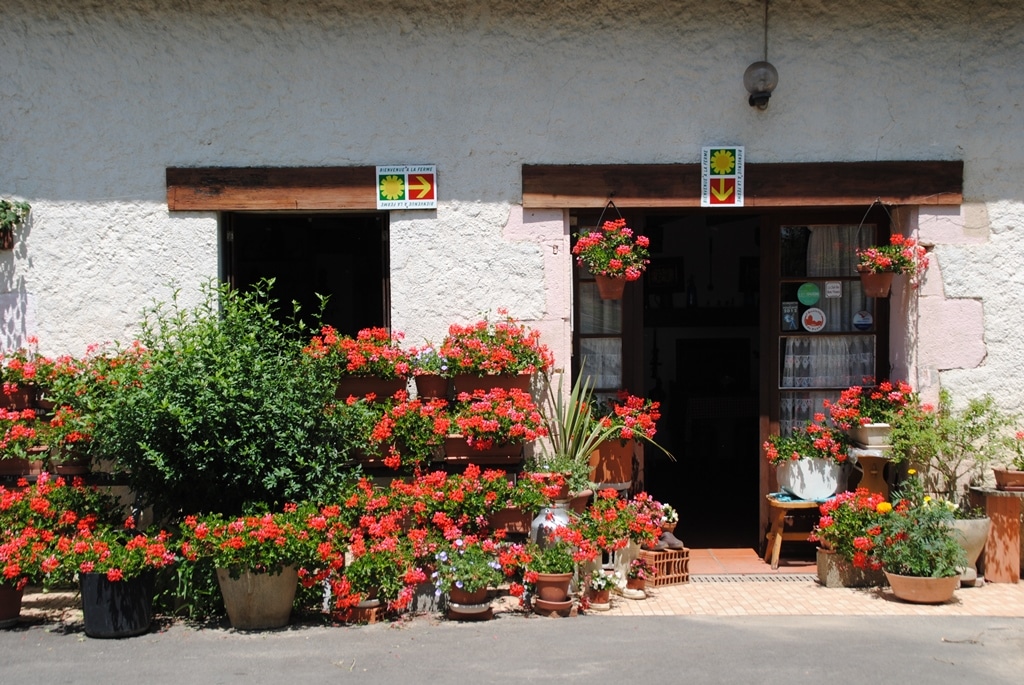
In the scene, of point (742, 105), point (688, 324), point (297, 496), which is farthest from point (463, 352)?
point (688, 324)

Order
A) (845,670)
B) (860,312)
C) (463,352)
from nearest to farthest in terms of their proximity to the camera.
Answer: (845,670), (463,352), (860,312)

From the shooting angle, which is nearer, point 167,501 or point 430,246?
point 167,501

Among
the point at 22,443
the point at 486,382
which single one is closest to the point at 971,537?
the point at 486,382

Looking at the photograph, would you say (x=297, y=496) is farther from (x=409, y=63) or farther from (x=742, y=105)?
(x=742, y=105)

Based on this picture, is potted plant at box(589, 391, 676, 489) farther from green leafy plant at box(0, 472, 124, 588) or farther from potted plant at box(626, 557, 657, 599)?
green leafy plant at box(0, 472, 124, 588)

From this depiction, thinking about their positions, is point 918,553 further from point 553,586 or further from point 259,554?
point 259,554

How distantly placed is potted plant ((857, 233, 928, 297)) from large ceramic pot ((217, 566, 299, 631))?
4273mm

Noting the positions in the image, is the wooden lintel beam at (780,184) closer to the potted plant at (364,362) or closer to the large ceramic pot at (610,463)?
the potted plant at (364,362)

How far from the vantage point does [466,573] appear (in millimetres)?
5734

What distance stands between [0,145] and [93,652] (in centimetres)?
364

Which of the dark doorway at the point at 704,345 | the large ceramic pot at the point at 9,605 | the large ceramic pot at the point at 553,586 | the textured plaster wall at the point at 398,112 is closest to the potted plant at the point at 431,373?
the textured plaster wall at the point at 398,112

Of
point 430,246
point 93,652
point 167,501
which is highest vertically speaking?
point 430,246

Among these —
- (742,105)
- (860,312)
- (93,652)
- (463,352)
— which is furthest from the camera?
(860,312)

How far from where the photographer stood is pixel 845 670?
4984mm
